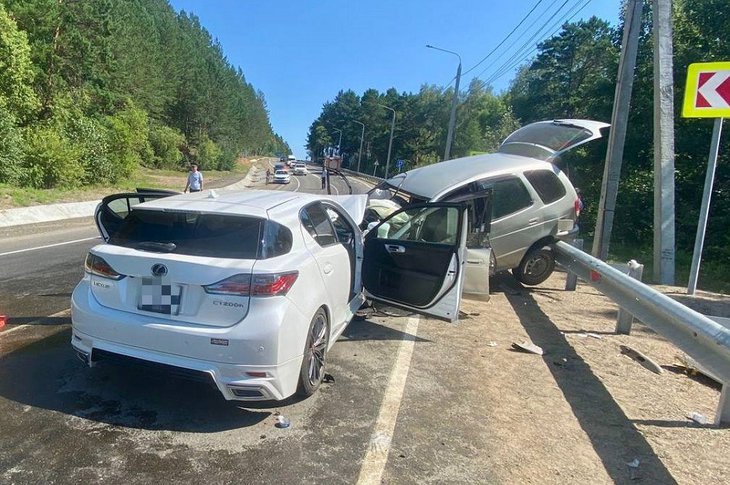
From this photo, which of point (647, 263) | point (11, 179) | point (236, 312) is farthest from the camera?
point (11, 179)

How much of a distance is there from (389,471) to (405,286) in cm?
239

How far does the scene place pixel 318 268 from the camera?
3965mm

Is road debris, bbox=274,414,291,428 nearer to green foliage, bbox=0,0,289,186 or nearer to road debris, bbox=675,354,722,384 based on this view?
road debris, bbox=675,354,722,384

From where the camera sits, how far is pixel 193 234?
3.57 metres

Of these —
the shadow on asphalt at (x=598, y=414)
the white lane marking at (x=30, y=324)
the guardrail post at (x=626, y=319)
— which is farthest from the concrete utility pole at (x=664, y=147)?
the white lane marking at (x=30, y=324)

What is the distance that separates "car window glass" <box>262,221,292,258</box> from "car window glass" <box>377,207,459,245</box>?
7.05 ft

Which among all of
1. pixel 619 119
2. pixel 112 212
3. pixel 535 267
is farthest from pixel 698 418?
pixel 619 119

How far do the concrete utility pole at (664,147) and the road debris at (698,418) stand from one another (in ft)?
18.7

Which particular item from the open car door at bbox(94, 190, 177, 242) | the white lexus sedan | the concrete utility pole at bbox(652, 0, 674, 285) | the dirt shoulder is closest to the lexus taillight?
the white lexus sedan

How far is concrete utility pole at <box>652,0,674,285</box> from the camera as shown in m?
8.96

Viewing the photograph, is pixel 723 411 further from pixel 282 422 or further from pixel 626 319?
pixel 282 422

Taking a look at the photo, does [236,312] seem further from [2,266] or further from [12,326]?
[2,266]

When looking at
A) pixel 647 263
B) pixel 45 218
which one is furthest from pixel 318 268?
pixel 45 218

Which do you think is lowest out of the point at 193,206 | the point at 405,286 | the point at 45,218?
the point at 45,218
